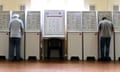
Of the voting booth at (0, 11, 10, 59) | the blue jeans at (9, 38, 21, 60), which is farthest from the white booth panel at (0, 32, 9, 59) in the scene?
the blue jeans at (9, 38, 21, 60)

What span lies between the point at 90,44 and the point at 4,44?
3382 mm

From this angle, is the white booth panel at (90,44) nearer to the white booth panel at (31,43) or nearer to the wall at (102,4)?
the wall at (102,4)

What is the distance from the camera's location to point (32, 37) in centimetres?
1062

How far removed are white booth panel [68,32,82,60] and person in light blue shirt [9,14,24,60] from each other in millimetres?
1916

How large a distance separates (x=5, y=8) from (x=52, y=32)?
2.46 metres

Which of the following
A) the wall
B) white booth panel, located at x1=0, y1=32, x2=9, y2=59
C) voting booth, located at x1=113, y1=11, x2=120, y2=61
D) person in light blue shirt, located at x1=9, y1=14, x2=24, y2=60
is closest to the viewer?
person in light blue shirt, located at x1=9, y1=14, x2=24, y2=60

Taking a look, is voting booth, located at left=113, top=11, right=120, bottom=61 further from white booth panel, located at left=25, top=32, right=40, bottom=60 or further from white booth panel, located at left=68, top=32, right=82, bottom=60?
white booth panel, located at left=25, top=32, right=40, bottom=60

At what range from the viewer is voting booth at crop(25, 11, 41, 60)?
34.8ft

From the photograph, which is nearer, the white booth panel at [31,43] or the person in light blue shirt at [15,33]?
the person in light blue shirt at [15,33]

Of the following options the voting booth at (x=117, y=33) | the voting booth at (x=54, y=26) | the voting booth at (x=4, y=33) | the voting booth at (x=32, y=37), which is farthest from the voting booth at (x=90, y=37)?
the voting booth at (x=4, y=33)

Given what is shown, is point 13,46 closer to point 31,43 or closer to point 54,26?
point 31,43

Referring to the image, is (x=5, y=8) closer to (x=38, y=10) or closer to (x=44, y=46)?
(x=38, y=10)

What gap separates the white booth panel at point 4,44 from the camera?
10.7 metres

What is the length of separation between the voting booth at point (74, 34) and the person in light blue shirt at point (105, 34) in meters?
0.82
